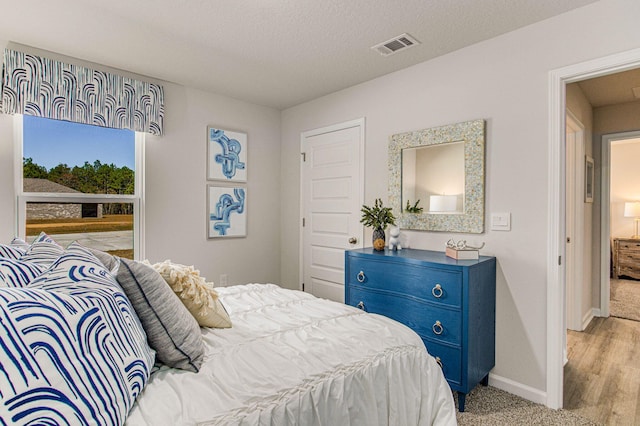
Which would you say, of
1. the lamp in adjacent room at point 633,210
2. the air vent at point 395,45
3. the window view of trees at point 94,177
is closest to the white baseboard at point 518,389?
the air vent at point 395,45

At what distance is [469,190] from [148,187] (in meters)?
2.90

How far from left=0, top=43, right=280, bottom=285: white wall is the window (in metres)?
0.15

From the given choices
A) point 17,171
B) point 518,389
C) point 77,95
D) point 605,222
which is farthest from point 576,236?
point 17,171

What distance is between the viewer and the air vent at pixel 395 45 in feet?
8.47

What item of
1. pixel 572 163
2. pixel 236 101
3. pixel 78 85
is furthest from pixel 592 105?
pixel 78 85

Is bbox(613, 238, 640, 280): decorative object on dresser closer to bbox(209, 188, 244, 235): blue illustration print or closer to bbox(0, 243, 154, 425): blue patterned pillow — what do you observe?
bbox(209, 188, 244, 235): blue illustration print

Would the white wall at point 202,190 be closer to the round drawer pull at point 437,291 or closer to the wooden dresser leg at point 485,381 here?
the round drawer pull at point 437,291

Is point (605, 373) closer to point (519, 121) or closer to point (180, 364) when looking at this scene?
point (519, 121)

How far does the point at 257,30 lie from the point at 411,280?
208 cm

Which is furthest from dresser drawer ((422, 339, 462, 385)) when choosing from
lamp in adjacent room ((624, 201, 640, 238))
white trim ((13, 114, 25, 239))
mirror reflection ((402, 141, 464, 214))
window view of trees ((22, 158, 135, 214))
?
lamp in adjacent room ((624, 201, 640, 238))

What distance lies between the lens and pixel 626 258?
19.4 ft

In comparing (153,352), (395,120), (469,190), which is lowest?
(153,352)

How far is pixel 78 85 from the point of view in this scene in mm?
2928

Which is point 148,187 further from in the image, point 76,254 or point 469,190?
point 469,190
